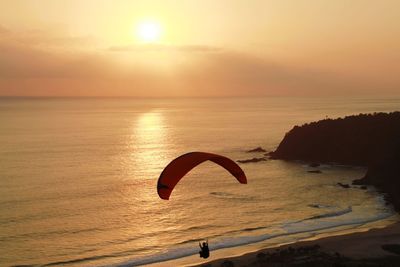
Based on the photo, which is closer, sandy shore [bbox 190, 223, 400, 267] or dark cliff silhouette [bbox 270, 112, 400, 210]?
sandy shore [bbox 190, 223, 400, 267]

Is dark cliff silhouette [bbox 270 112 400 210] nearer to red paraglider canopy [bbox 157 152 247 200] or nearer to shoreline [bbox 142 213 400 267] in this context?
shoreline [bbox 142 213 400 267]

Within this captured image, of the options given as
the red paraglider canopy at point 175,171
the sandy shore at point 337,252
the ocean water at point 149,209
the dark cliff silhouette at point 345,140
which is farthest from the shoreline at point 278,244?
the dark cliff silhouette at point 345,140

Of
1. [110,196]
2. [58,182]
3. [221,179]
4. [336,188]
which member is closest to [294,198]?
[336,188]

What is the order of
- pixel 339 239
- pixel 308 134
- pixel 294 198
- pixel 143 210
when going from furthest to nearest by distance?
pixel 308 134, pixel 294 198, pixel 143 210, pixel 339 239

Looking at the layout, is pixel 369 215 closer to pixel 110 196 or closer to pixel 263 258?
pixel 263 258

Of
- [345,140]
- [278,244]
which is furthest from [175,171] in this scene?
[345,140]

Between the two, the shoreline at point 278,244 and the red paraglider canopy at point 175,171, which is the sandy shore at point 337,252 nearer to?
the shoreline at point 278,244

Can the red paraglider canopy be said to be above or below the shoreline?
above

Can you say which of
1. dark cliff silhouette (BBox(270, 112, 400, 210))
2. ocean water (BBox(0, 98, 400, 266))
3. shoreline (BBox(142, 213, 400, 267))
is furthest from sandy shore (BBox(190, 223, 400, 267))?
dark cliff silhouette (BBox(270, 112, 400, 210))

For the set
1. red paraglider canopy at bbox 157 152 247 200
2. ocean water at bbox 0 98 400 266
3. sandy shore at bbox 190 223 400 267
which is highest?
red paraglider canopy at bbox 157 152 247 200
